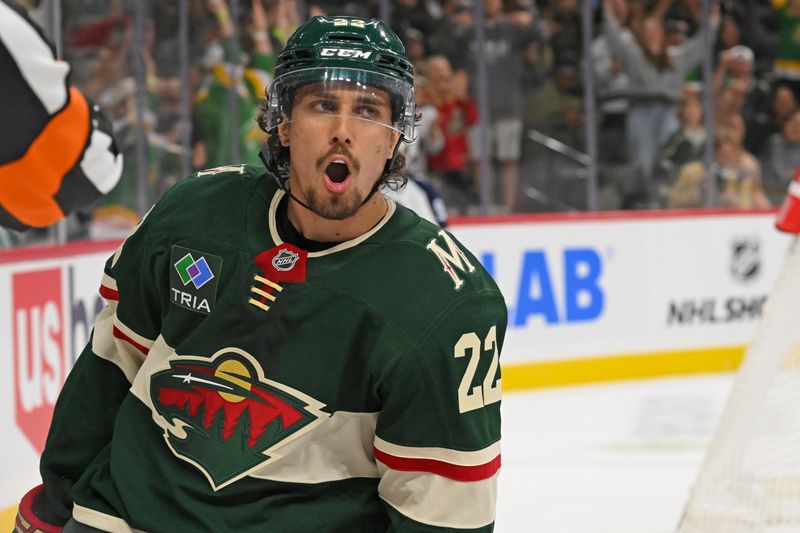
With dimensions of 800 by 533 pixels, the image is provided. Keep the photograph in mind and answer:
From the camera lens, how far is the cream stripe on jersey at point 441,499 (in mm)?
1345

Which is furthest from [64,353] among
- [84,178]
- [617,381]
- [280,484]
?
[617,381]

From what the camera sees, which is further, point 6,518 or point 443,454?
point 6,518

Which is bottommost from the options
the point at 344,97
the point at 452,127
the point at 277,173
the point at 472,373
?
the point at 452,127

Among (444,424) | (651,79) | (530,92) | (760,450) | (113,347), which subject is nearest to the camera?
(444,424)

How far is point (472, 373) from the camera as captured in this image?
1342 millimetres

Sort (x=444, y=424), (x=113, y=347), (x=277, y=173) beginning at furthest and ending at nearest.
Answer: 1. (x=113, y=347)
2. (x=277, y=173)
3. (x=444, y=424)

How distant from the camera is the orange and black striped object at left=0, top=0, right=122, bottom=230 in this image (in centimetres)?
141

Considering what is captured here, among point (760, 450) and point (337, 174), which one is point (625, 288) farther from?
point (337, 174)

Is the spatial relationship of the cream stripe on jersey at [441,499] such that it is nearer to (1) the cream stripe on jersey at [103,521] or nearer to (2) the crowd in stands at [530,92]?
(1) the cream stripe on jersey at [103,521]

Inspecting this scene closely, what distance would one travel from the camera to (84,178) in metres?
1.59

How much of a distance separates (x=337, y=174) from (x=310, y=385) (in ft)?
0.72

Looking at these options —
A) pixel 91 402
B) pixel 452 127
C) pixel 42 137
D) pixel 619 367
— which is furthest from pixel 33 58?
pixel 619 367

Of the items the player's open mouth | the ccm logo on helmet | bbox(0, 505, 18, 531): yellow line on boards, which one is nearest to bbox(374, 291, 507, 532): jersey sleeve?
the player's open mouth

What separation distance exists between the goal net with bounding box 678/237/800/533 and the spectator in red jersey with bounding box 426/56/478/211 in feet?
10.8
